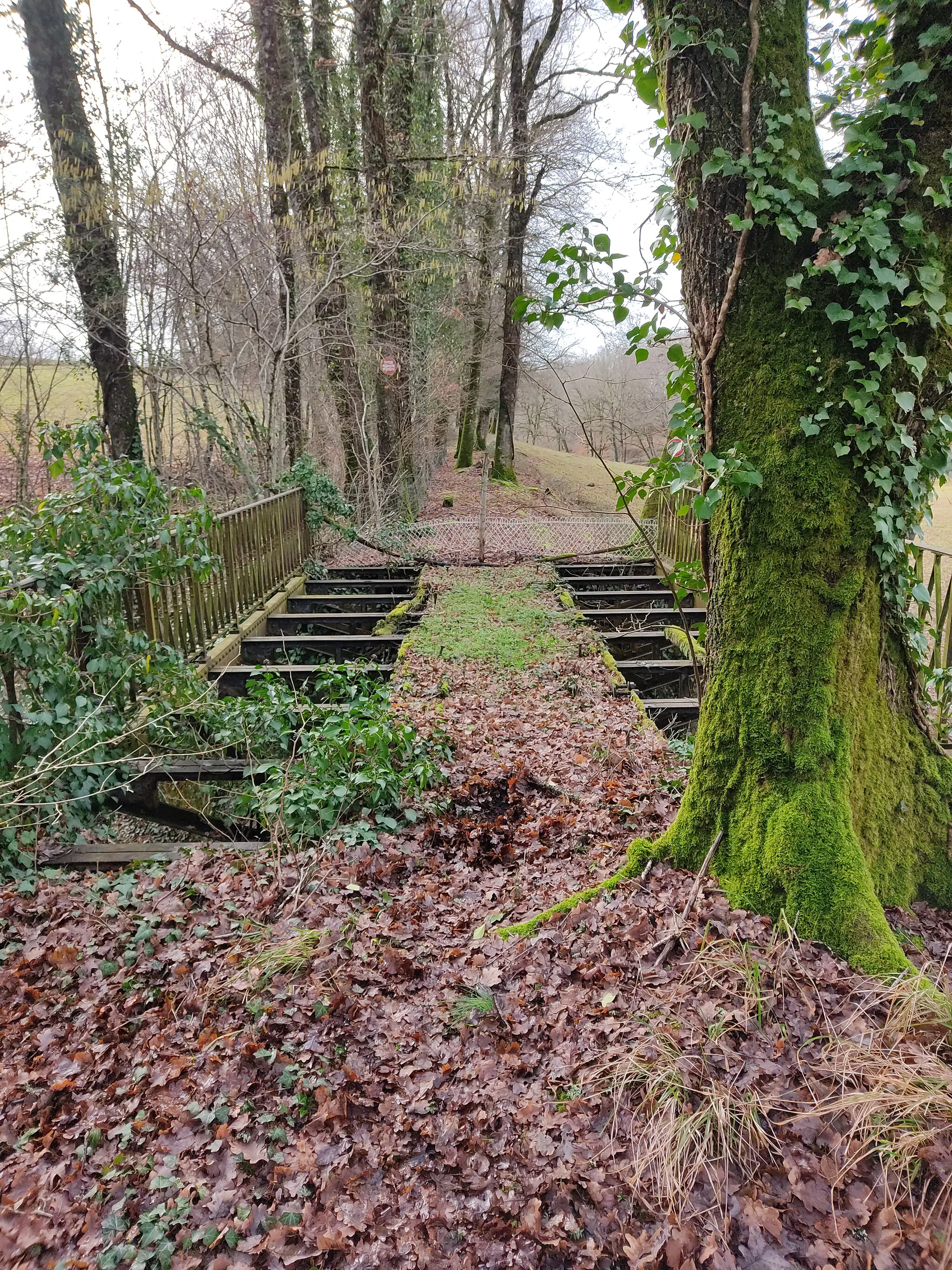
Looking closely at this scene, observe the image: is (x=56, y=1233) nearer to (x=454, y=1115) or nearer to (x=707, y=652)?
(x=454, y=1115)

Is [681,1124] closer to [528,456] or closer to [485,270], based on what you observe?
[485,270]

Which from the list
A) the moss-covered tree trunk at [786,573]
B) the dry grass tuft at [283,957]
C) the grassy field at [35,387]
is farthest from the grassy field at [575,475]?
the dry grass tuft at [283,957]

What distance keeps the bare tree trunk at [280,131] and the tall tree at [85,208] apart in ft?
7.14

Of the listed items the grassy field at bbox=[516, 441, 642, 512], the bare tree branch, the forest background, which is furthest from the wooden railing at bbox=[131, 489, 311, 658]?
the grassy field at bbox=[516, 441, 642, 512]

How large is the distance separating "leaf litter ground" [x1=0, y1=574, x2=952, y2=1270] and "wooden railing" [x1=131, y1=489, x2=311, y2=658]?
2.62 m

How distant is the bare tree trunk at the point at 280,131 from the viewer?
10.3 meters

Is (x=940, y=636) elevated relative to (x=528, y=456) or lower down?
lower down

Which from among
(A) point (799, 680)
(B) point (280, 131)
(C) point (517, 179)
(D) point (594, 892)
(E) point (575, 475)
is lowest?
(D) point (594, 892)

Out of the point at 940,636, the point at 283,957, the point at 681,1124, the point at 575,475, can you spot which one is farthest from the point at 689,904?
the point at 575,475

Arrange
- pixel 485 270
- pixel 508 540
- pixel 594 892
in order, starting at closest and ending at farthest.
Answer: pixel 594 892 → pixel 508 540 → pixel 485 270

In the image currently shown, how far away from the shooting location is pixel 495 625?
27.2 feet

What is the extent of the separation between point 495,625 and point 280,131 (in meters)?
8.90

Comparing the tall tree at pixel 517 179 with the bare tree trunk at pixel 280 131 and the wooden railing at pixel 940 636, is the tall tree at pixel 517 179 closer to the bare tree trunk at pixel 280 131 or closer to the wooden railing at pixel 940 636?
the bare tree trunk at pixel 280 131

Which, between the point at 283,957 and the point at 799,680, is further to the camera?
the point at 283,957
